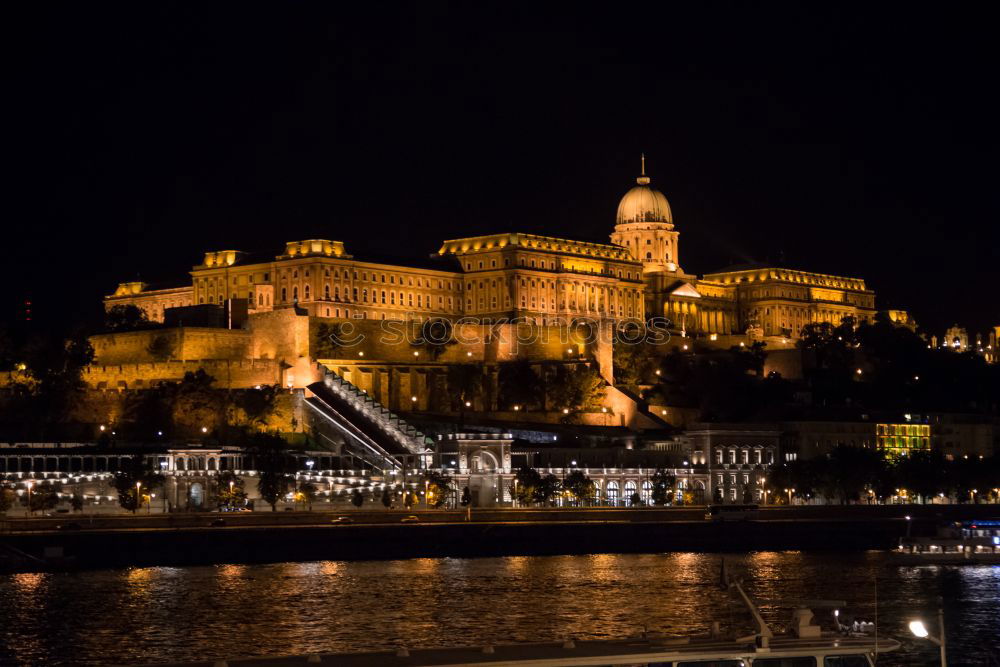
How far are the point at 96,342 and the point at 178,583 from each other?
57741mm

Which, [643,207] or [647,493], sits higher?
[643,207]

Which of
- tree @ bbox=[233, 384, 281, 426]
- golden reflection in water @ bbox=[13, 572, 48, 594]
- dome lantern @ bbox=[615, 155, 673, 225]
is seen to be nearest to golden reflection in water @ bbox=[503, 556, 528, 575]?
golden reflection in water @ bbox=[13, 572, 48, 594]

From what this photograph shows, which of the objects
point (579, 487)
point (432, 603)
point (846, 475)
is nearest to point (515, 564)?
point (432, 603)

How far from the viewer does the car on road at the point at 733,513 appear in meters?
90.4

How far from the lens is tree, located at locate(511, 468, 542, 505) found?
325 ft

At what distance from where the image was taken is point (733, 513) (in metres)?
91.0

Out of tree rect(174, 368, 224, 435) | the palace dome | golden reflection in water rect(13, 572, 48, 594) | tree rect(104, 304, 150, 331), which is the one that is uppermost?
the palace dome

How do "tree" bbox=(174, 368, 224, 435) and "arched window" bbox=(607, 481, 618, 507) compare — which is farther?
"arched window" bbox=(607, 481, 618, 507)

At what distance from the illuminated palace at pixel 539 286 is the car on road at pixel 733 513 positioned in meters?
58.6

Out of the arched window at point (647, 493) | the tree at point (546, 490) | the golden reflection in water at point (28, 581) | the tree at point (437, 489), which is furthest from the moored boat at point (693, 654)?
the arched window at point (647, 493)

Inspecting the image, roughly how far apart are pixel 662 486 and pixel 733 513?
1412 centimetres

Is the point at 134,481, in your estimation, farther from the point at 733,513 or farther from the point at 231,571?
the point at 733,513

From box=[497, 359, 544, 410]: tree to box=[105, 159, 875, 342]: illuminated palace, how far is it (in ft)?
79.5

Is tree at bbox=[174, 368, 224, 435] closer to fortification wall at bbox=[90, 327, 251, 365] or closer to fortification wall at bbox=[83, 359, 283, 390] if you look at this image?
fortification wall at bbox=[83, 359, 283, 390]
